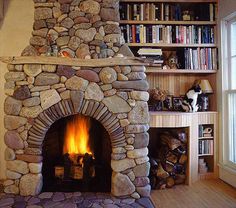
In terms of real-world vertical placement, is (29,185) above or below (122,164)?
below

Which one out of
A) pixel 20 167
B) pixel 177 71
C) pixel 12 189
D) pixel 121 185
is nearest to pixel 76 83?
pixel 20 167

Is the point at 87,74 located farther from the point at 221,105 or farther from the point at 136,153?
the point at 221,105

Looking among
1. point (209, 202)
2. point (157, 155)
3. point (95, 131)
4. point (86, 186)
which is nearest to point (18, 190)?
point (86, 186)

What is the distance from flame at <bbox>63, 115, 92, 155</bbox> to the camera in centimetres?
333

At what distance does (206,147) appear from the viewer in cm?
354

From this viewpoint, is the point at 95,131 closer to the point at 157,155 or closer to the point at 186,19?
the point at 157,155

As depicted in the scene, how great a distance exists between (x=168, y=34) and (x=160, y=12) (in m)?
0.35

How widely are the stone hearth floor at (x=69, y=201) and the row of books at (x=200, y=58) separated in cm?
199

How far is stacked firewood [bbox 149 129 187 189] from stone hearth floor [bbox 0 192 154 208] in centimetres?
57

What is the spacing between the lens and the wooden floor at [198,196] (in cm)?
273

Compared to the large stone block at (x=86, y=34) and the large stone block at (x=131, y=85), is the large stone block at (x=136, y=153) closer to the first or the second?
the large stone block at (x=131, y=85)

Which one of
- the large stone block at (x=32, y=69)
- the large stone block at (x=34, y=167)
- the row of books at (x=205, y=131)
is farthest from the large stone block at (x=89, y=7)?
the row of books at (x=205, y=131)

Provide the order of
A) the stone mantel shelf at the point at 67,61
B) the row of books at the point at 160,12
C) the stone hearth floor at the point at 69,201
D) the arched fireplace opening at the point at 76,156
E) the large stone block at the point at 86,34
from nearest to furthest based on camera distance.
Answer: the stone hearth floor at the point at 69,201 → the stone mantel shelf at the point at 67,61 → the large stone block at the point at 86,34 → the arched fireplace opening at the point at 76,156 → the row of books at the point at 160,12

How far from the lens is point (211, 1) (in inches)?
139
